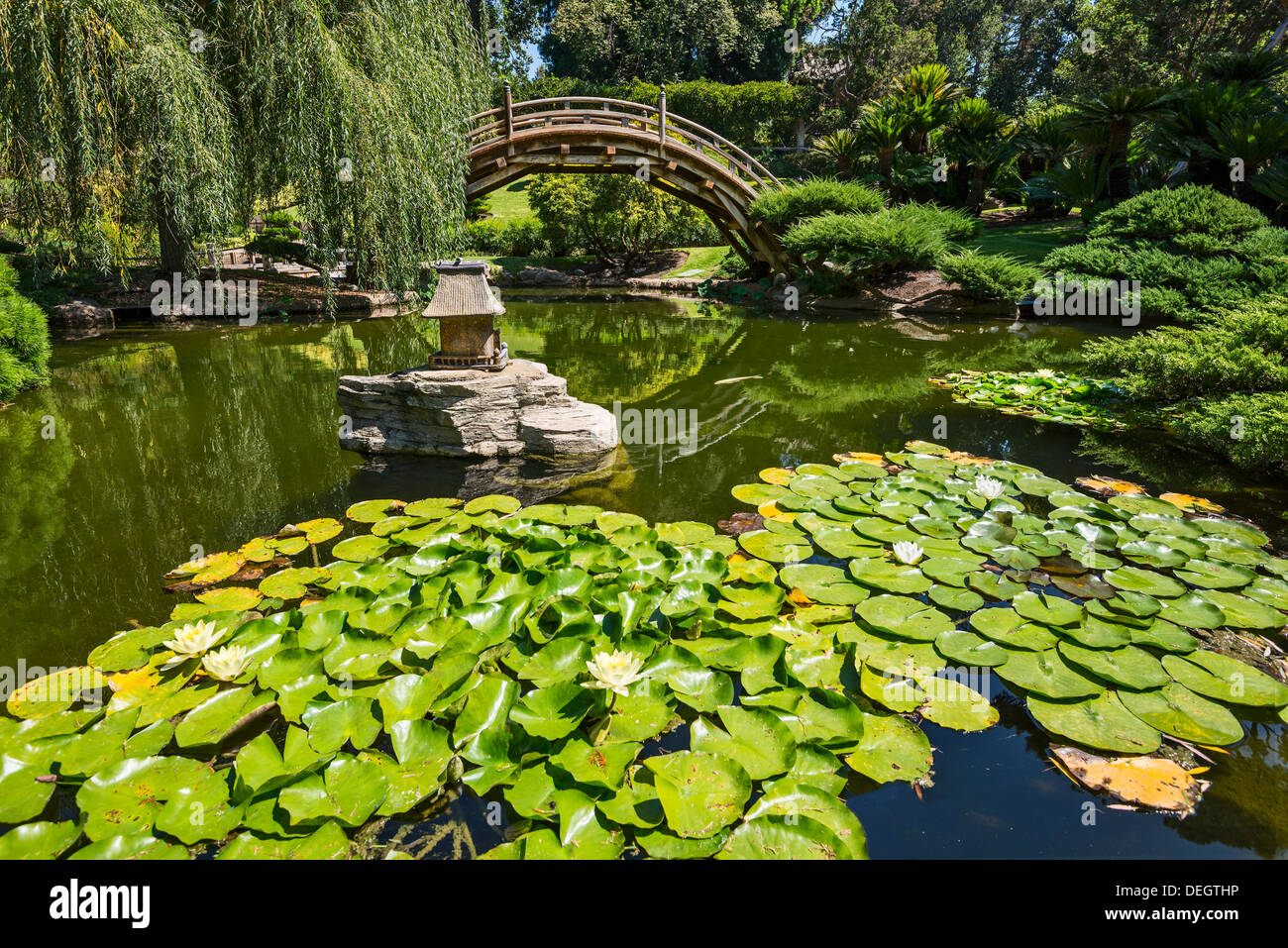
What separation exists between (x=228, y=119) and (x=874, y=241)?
390 inches

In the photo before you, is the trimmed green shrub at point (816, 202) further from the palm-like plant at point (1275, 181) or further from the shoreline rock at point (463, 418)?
the shoreline rock at point (463, 418)

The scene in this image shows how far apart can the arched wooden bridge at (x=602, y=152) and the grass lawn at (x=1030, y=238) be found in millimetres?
4311

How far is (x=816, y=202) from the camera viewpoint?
13.4 metres

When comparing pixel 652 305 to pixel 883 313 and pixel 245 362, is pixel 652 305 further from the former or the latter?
pixel 245 362

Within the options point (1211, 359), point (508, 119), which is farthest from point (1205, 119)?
point (508, 119)

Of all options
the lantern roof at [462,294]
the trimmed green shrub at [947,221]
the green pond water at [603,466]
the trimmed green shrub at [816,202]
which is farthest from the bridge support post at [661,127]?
the lantern roof at [462,294]

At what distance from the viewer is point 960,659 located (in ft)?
7.60

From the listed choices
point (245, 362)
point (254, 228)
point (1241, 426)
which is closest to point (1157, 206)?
point (1241, 426)

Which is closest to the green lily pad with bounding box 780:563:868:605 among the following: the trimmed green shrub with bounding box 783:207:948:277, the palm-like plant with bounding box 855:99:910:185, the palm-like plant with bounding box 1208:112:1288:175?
the trimmed green shrub with bounding box 783:207:948:277

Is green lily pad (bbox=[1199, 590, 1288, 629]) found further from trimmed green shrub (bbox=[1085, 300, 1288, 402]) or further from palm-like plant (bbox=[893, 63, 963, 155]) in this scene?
palm-like plant (bbox=[893, 63, 963, 155])

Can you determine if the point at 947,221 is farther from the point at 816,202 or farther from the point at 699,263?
the point at 699,263

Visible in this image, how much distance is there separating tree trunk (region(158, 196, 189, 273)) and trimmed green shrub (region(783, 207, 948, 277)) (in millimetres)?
10288

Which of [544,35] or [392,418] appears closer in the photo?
[392,418]

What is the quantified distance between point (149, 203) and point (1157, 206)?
42.1 feet
